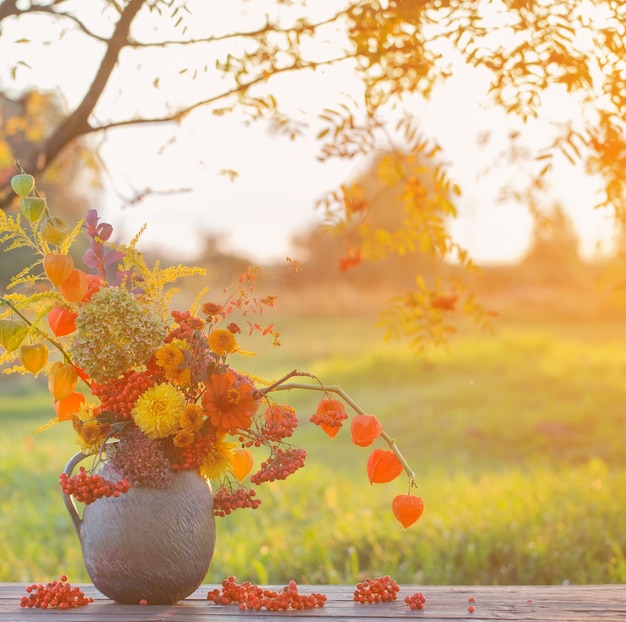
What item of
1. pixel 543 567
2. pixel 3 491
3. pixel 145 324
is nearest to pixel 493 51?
pixel 145 324

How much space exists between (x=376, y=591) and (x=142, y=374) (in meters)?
0.75

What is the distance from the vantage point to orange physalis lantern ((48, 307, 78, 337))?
1.79 metres

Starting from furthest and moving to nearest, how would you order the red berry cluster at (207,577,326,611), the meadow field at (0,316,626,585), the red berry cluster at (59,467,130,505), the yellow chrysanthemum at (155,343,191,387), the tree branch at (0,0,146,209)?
the meadow field at (0,316,626,585) < the tree branch at (0,0,146,209) < the red berry cluster at (207,577,326,611) < the yellow chrysanthemum at (155,343,191,387) < the red berry cluster at (59,467,130,505)

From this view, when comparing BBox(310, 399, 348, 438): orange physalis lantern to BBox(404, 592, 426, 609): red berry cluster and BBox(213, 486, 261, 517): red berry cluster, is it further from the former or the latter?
BBox(404, 592, 426, 609): red berry cluster

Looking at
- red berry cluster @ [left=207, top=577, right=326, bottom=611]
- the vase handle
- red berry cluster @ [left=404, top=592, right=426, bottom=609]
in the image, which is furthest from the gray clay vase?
red berry cluster @ [left=404, top=592, right=426, bottom=609]

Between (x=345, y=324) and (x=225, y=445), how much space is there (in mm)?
15456

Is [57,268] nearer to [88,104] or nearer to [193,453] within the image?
[193,453]

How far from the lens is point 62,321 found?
1797 mm

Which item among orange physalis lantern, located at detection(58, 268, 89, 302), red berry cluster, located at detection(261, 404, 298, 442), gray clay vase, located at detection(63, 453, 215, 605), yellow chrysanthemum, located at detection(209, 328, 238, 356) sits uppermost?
orange physalis lantern, located at detection(58, 268, 89, 302)

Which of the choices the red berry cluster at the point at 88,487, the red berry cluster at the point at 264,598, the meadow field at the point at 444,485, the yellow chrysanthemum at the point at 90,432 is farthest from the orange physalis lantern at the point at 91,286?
the meadow field at the point at 444,485

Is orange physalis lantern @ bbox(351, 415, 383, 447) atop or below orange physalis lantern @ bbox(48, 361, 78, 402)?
below

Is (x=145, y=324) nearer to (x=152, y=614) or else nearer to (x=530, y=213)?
Result: (x=152, y=614)

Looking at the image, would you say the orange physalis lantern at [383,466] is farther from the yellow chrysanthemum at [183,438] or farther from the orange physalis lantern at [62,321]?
the orange physalis lantern at [62,321]

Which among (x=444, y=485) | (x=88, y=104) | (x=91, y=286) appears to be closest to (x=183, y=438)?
(x=91, y=286)
